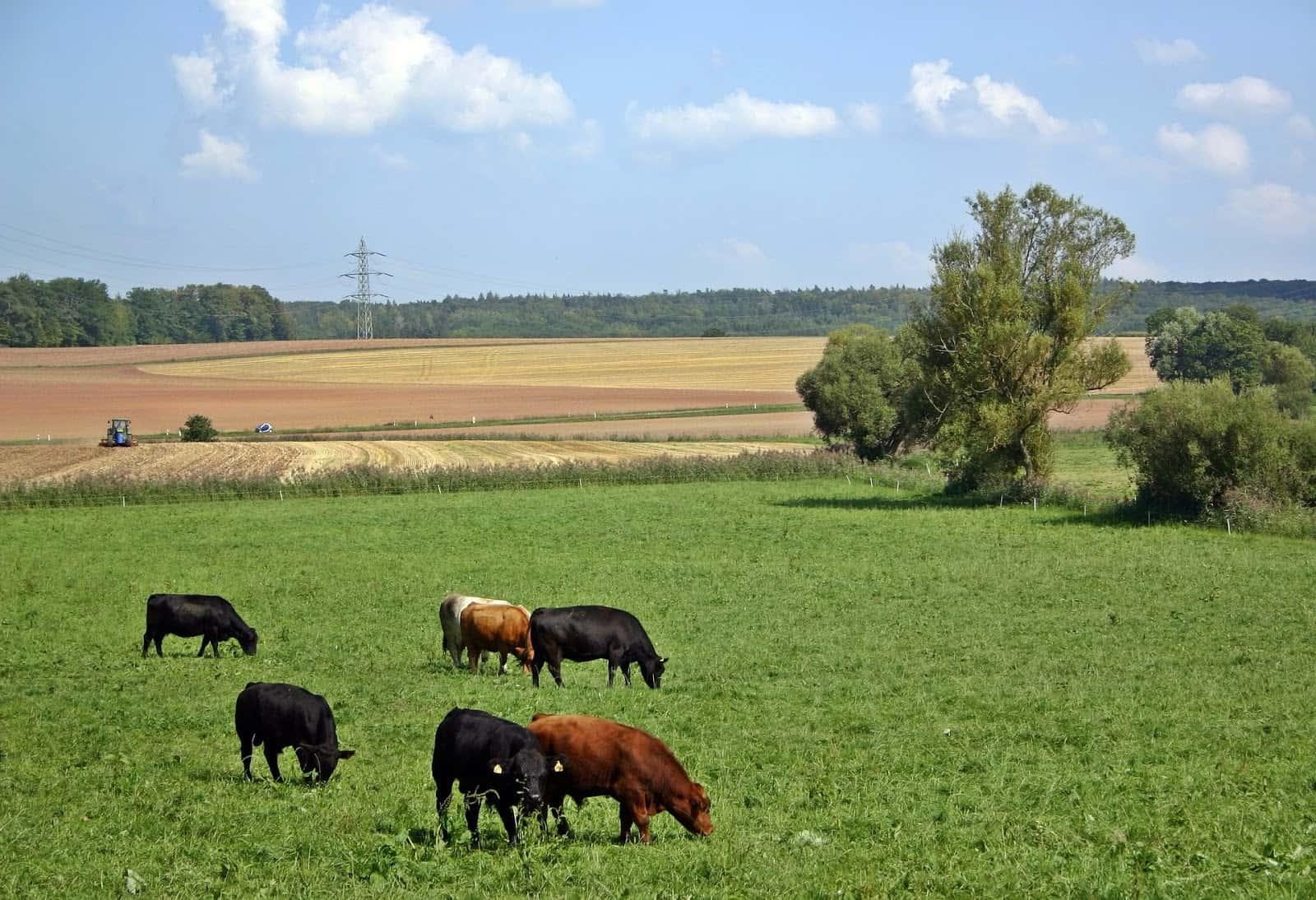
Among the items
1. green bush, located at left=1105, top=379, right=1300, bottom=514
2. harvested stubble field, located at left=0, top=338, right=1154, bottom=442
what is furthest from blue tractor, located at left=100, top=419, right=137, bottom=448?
green bush, located at left=1105, top=379, right=1300, bottom=514

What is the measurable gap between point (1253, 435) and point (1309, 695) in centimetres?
2379

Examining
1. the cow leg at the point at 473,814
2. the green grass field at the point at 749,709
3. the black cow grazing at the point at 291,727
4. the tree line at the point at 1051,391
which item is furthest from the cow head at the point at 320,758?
the tree line at the point at 1051,391

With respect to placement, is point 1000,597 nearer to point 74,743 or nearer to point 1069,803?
point 1069,803

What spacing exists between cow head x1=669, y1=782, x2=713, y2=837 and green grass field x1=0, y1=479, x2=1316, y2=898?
27 cm

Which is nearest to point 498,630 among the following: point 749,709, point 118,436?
point 749,709

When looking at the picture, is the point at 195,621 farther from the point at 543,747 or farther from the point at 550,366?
the point at 550,366

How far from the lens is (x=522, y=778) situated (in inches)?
448

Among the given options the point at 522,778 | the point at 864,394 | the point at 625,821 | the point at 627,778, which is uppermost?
the point at 864,394

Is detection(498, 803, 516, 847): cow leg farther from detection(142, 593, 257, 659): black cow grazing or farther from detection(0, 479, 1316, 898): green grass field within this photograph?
detection(142, 593, 257, 659): black cow grazing

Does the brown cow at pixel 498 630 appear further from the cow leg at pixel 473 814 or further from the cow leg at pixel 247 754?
the cow leg at pixel 473 814

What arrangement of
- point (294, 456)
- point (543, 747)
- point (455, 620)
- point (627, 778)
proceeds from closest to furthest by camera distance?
point (627, 778), point (543, 747), point (455, 620), point (294, 456)

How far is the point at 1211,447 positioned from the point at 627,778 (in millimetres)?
35095

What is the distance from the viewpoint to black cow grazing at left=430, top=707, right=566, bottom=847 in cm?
1138

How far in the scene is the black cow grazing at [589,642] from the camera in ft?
65.5
